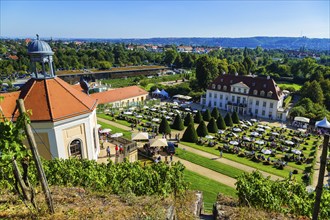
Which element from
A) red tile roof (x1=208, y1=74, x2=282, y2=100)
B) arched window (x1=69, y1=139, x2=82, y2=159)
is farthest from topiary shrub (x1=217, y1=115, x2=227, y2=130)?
arched window (x1=69, y1=139, x2=82, y2=159)

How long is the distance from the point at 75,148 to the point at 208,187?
13.0 meters

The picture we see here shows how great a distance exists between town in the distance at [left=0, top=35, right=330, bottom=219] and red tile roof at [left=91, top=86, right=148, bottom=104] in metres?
0.38

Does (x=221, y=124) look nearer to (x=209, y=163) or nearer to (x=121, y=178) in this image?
(x=209, y=163)

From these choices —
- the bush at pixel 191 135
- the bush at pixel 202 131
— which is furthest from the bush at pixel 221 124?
the bush at pixel 191 135

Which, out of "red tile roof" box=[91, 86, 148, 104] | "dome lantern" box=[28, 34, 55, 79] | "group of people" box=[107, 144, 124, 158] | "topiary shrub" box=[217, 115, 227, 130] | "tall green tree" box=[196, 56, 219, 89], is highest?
"dome lantern" box=[28, 34, 55, 79]

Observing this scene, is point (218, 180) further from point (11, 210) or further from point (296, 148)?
point (11, 210)

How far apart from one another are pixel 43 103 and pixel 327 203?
18543 mm

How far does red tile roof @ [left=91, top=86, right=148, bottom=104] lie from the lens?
2173 inches

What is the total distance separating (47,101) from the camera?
60.5ft

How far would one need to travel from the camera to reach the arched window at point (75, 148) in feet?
64.8

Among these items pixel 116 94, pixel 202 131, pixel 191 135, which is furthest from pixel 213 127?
pixel 116 94

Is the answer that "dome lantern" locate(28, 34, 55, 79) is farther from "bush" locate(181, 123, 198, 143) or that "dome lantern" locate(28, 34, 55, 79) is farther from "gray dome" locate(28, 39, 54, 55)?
"bush" locate(181, 123, 198, 143)

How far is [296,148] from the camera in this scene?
34.8m

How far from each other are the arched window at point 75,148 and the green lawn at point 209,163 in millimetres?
14326
